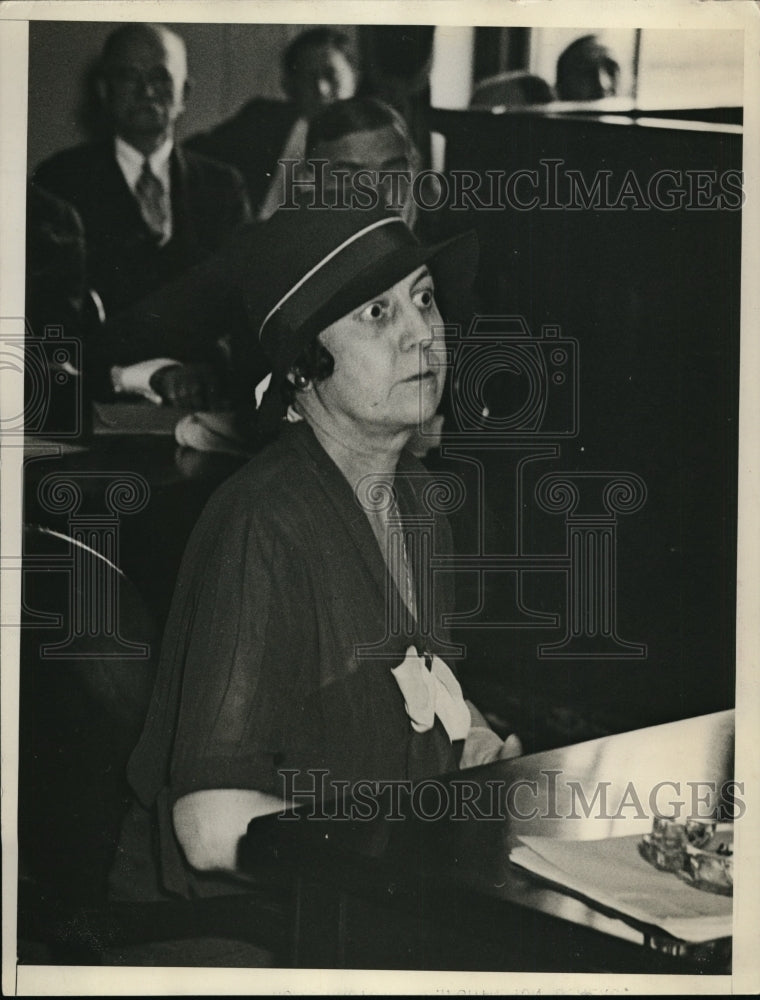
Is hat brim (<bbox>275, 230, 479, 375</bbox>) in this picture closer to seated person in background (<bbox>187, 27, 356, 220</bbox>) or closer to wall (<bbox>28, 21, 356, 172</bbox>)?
seated person in background (<bbox>187, 27, 356, 220</bbox>)

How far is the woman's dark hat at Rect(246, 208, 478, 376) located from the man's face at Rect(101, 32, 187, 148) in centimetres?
29

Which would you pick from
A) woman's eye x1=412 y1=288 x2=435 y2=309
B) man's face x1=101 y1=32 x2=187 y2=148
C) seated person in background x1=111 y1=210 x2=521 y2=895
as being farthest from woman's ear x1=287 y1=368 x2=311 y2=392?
man's face x1=101 y1=32 x2=187 y2=148

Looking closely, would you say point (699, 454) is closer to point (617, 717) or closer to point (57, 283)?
point (617, 717)

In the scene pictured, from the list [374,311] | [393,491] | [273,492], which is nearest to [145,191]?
[374,311]

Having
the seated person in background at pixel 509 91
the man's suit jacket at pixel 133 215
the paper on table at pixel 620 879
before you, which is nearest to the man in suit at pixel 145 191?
the man's suit jacket at pixel 133 215

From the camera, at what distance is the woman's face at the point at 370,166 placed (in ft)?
6.77

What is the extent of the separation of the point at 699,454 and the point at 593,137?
66 cm

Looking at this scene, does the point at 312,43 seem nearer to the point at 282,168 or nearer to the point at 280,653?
the point at 282,168

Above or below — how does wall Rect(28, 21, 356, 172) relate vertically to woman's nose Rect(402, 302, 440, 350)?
above

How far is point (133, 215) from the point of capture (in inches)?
81.8

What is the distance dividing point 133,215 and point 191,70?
307 millimetres

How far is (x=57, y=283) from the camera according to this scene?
2.09 metres

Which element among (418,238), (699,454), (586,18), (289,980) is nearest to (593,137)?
(586,18)

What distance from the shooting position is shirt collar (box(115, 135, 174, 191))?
2074mm
